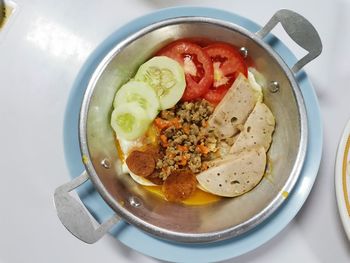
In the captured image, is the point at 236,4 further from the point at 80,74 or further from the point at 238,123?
the point at 80,74

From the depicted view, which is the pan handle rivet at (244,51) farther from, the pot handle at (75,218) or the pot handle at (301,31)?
the pot handle at (75,218)

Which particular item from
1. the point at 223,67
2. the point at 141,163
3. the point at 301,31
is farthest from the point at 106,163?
the point at 301,31

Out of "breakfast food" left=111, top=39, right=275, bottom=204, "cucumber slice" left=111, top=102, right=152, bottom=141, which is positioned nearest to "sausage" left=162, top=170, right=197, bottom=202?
"breakfast food" left=111, top=39, right=275, bottom=204

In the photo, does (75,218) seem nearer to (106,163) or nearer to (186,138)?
(106,163)

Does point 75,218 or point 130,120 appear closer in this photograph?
point 75,218

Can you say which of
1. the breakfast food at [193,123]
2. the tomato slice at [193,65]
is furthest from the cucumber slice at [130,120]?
the tomato slice at [193,65]

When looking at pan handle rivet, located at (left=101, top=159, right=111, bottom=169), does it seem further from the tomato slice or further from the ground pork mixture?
the tomato slice
